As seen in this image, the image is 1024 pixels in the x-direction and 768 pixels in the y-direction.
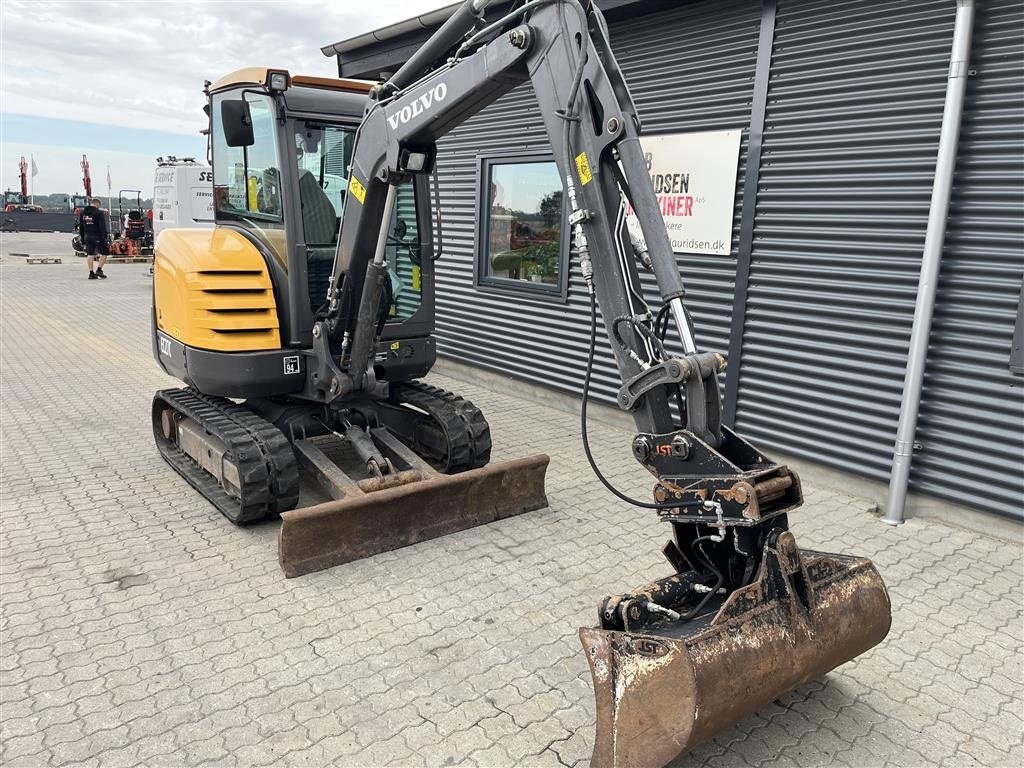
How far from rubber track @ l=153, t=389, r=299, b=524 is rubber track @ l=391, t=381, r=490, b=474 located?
1.11 metres

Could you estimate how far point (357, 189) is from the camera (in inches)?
181

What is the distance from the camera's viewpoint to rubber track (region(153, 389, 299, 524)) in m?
4.49

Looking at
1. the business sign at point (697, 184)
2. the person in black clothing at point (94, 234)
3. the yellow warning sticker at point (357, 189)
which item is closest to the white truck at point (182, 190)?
the person in black clothing at point (94, 234)

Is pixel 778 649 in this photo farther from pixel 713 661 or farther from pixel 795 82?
pixel 795 82

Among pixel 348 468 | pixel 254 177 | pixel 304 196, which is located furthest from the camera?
pixel 348 468

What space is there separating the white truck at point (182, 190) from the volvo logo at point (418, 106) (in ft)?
51.1

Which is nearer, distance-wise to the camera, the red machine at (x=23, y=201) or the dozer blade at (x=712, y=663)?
the dozer blade at (x=712, y=663)

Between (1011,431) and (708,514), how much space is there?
313 centimetres

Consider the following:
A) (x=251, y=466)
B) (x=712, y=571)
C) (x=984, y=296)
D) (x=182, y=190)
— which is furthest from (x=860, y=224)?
(x=182, y=190)

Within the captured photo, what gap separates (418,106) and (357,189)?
2.53 feet

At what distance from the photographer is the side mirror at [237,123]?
4.46 metres

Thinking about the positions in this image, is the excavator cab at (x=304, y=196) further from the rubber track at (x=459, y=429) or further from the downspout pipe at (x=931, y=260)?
the downspout pipe at (x=931, y=260)

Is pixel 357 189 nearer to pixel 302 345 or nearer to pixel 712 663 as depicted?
pixel 302 345

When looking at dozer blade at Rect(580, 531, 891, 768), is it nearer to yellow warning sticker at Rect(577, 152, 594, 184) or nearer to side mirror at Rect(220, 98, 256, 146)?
yellow warning sticker at Rect(577, 152, 594, 184)
